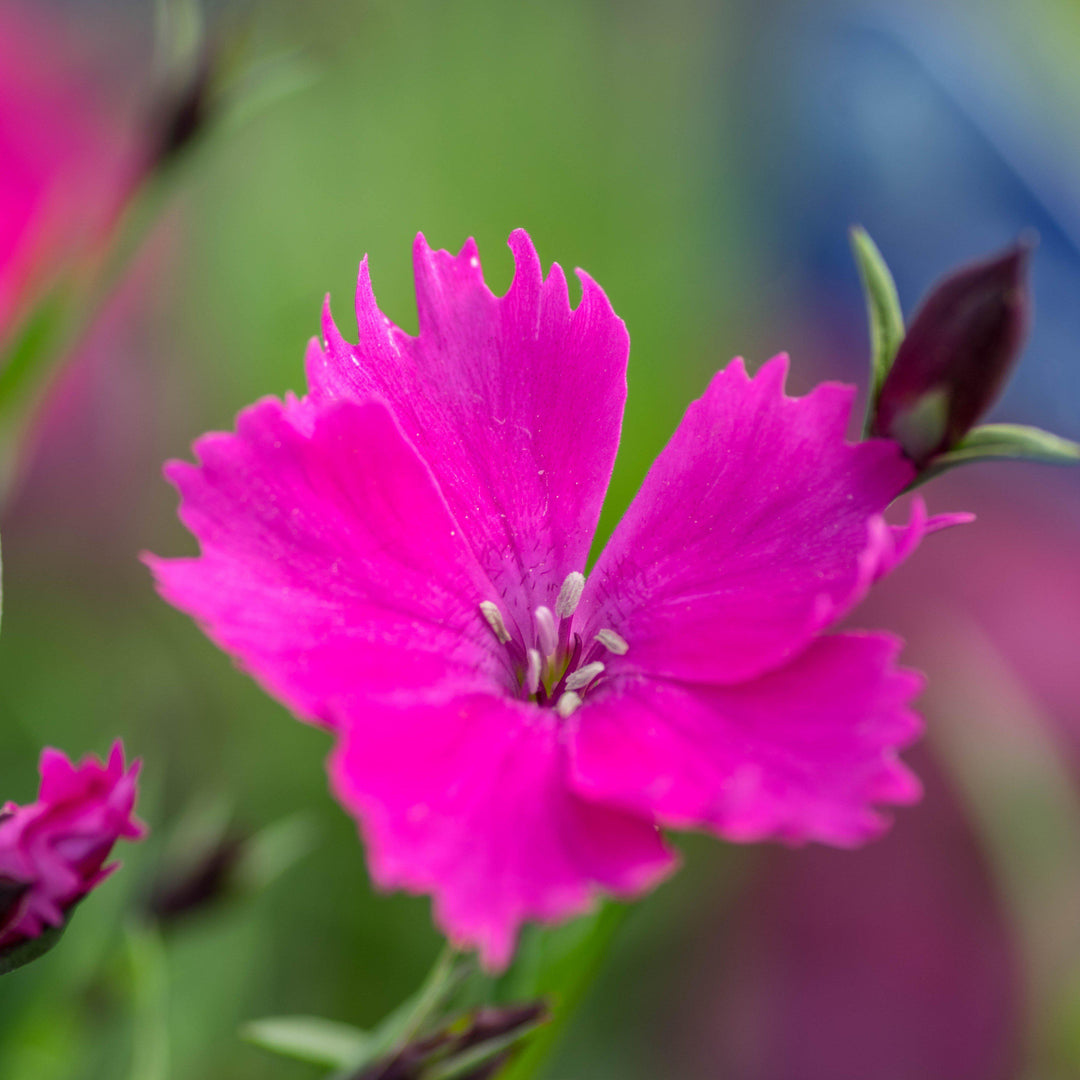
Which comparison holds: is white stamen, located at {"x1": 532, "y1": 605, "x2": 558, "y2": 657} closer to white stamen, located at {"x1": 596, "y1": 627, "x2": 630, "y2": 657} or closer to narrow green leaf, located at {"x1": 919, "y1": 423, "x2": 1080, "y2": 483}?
white stamen, located at {"x1": 596, "y1": 627, "x2": 630, "y2": 657}

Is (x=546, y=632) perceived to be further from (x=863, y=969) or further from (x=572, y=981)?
(x=863, y=969)

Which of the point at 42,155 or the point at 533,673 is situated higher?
the point at 42,155

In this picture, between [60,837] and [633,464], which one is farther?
[633,464]

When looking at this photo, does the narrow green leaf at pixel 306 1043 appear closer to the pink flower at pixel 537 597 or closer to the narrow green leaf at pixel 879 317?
the pink flower at pixel 537 597

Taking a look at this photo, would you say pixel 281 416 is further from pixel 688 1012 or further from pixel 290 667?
pixel 688 1012

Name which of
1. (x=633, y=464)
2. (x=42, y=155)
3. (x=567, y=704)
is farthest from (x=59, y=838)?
(x=42, y=155)

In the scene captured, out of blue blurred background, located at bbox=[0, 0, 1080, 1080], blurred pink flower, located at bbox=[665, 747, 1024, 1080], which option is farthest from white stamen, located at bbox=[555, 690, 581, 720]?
blurred pink flower, located at bbox=[665, 747, 1024, 1080]

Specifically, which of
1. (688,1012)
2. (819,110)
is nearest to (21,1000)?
(688,1012)
